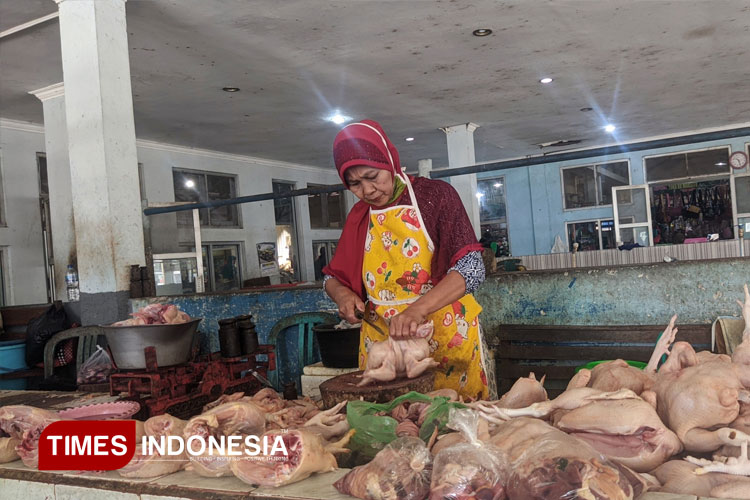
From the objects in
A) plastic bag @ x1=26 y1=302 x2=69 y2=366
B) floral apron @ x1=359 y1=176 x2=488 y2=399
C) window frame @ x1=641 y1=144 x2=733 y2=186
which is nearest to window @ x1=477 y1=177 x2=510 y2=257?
window frame @ x1=641 y1=144 x2=733 y2=186

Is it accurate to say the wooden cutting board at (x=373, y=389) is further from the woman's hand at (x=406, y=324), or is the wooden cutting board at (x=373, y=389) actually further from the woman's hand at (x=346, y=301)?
the woman's hand at (x=346, y=301)

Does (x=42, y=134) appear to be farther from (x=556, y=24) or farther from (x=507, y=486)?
(x=507, y=486)

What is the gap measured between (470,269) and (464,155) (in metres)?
8.74

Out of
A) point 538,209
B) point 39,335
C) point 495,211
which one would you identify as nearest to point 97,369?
point 39,335

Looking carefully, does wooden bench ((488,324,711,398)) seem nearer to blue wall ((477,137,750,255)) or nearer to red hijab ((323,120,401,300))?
red hijab ((323,120,401,300))

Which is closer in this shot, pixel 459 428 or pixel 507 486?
pixel 507 486

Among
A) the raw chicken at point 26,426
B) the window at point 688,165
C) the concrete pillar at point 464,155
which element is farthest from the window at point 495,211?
the raw chicken at point 26,426

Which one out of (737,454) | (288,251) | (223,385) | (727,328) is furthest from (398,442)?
(288,251)

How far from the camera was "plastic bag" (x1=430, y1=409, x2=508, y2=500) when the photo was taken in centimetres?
106

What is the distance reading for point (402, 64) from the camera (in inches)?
278

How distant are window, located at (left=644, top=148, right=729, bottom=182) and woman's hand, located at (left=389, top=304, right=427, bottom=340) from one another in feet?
43.2

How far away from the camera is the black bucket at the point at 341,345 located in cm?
357

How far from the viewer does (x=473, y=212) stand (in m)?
10.6

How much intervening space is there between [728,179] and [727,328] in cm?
1196
